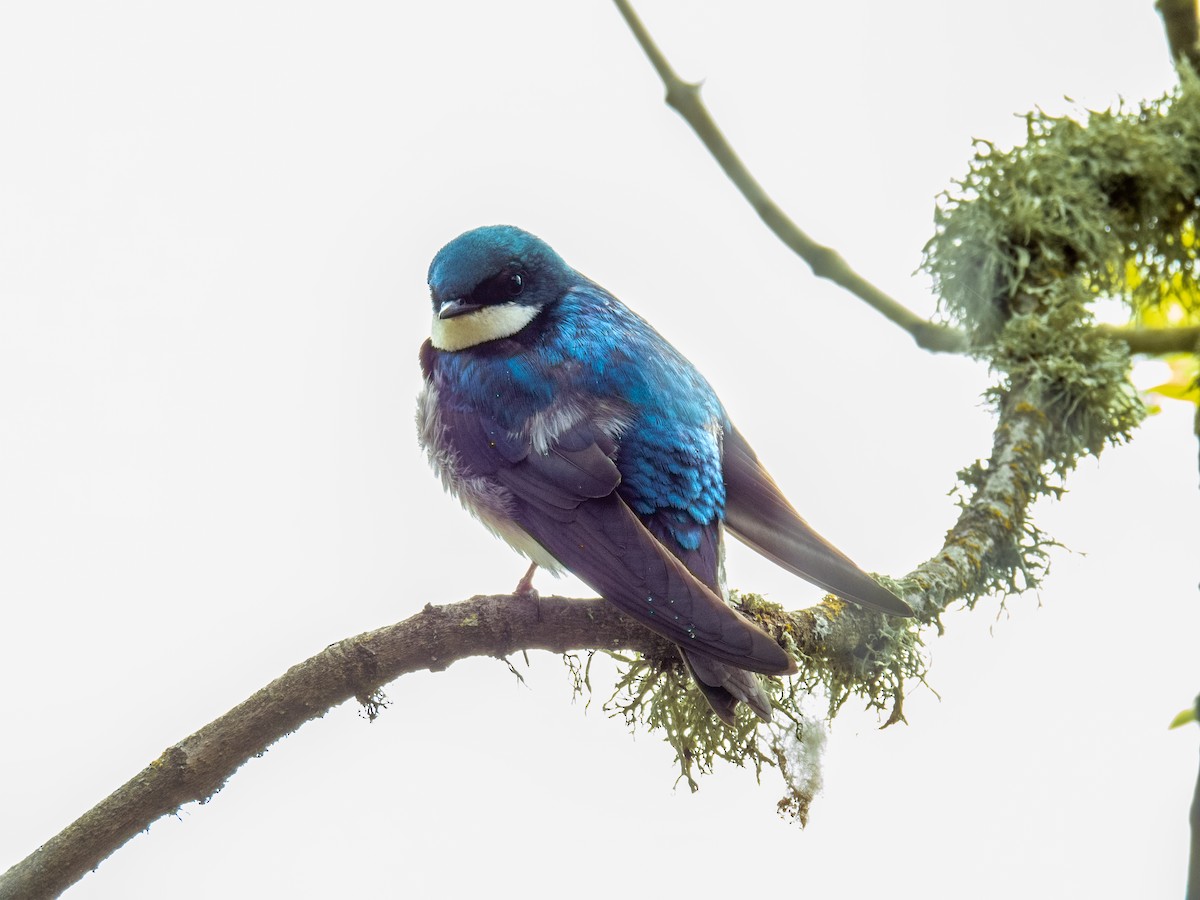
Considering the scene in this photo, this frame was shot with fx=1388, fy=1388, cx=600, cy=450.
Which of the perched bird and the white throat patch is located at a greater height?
the white throat patch

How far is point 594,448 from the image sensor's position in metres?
3.19

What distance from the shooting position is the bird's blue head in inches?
139

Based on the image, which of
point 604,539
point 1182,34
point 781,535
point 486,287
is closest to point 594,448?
point 604,539

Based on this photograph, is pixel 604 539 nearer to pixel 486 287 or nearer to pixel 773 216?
pixel 773 216

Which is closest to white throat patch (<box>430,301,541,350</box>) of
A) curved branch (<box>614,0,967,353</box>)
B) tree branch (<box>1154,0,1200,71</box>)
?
curved branch (<box>614,0,967,353</box>)

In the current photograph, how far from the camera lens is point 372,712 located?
268cm

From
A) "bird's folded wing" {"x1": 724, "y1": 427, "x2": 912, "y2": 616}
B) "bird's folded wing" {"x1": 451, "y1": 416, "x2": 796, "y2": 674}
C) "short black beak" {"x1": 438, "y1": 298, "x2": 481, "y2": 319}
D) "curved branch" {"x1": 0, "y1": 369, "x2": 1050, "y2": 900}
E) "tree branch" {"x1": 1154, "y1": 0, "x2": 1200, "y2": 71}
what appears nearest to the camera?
"curved branch" {"x1": 0, "y1": 369, "x2": 1050, "y2": 900}

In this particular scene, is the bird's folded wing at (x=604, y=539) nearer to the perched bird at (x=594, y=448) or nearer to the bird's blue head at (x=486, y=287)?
the perched bird at (x=594, y=448)

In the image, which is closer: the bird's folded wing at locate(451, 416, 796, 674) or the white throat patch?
the bird's folded wing at locate(451, 416, 796, 674)

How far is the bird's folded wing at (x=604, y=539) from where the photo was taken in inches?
101

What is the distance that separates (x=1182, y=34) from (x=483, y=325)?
174 centimetres

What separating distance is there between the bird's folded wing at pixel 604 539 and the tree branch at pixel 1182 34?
1489 mm

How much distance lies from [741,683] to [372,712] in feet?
2.34

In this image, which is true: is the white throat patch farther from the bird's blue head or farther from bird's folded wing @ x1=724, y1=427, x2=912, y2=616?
bird's folded wing @ x1=724, y1=427, x2=912, y2=616
